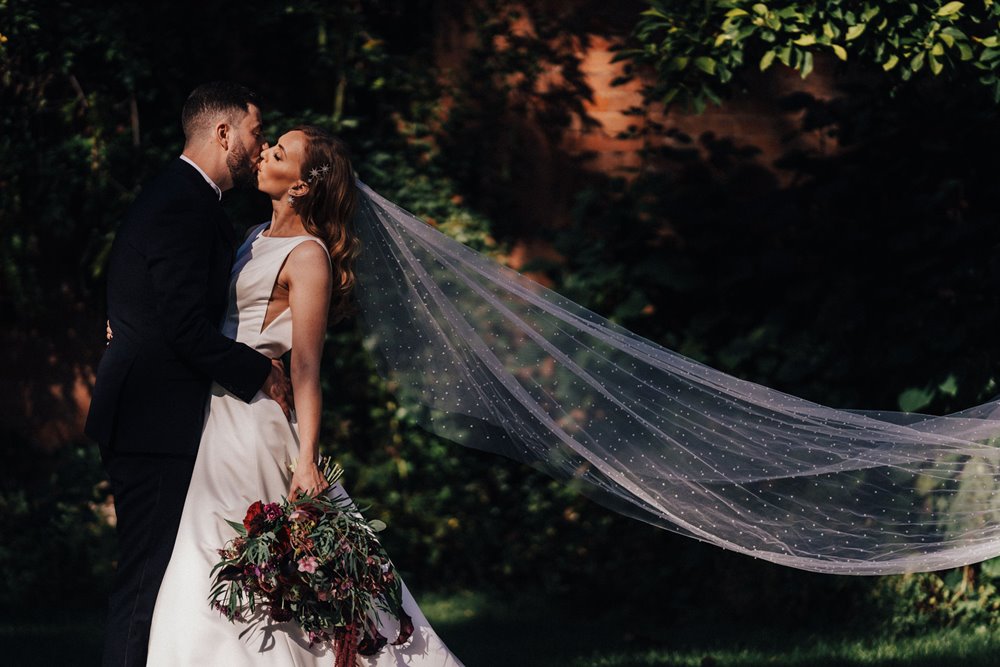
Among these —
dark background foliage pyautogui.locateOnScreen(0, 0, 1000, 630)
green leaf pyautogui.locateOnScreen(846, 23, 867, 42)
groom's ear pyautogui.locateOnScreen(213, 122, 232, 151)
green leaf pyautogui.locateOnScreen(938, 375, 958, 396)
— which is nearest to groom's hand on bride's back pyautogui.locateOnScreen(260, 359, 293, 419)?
groom's ear pyautogui.locateOnScreen(213, 122, 232, 151)

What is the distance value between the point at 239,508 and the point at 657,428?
4.95 ft

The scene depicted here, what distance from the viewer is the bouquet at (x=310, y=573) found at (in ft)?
12.5

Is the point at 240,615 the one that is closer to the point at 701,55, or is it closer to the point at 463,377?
the point at 463,377

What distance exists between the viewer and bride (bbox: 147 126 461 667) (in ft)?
12.6

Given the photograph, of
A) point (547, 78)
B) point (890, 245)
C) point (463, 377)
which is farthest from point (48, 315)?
point (890, 245)

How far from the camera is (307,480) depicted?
157 inches

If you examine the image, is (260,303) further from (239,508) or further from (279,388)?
(239,508)

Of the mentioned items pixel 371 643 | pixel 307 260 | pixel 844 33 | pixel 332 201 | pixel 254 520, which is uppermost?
pixel 844 33

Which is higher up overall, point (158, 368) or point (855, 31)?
point (855, 31)

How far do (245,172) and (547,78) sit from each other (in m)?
4.32

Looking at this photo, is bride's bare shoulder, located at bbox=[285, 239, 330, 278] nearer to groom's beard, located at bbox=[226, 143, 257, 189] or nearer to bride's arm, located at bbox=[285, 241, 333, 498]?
bride's arm, located at bbox=[285, 241, 333, 498]

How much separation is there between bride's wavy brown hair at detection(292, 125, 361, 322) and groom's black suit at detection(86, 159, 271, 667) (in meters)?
0.31

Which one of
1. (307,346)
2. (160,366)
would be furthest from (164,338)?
(307,346)

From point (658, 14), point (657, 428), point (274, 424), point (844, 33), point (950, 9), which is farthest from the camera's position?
point (658, 14)
